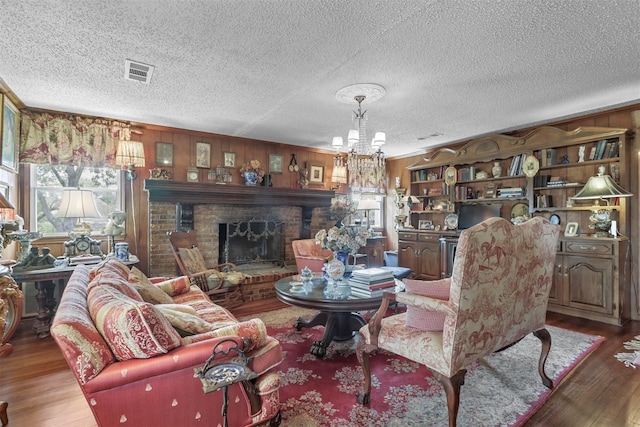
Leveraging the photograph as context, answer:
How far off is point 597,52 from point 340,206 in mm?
4087

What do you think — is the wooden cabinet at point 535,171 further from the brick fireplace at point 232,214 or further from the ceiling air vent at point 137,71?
the ceiling air vent at point 137,71

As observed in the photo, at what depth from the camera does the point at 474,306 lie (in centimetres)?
155

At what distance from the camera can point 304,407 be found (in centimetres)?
190

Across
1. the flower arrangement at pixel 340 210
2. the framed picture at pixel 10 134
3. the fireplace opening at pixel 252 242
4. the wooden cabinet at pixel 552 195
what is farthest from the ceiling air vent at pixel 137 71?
the wooden cabinet at pixel 552 195

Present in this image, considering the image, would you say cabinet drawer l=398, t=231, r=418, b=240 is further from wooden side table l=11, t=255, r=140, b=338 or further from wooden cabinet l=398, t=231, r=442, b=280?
wooden side table l=11, t=255, r=140, b=338

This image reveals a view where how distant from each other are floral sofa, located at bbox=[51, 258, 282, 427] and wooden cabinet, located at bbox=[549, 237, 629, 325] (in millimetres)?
3847

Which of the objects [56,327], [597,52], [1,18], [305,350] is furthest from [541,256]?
[1,18]

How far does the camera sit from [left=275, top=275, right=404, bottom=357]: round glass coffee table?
7.26 feet

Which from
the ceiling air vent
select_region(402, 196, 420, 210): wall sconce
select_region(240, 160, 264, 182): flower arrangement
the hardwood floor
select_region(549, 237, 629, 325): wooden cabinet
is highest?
the ceiling air vent

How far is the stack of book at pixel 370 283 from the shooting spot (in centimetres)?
234

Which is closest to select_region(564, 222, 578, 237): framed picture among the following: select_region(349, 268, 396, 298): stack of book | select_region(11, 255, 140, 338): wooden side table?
select_region(349, 268, 396, 298): stack of book

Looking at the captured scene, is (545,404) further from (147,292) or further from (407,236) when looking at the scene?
(407,236)

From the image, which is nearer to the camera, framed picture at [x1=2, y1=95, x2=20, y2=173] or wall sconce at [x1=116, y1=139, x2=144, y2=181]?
framed picture at [x1=2, y1=95, x2=20, y2=173]

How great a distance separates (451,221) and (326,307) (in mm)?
3661
